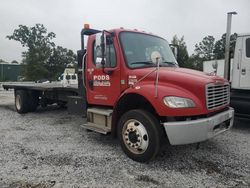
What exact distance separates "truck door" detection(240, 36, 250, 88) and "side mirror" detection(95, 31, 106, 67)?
160 inches

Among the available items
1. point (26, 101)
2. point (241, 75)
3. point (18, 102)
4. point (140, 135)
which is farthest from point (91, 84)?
point (18, 102)

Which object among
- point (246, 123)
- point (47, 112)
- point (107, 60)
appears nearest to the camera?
point (107, 60)

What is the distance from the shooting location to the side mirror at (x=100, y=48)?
16.3 feet

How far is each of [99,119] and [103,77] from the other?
896mm

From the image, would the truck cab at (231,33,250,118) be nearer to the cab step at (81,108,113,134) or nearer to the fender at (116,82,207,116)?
the fender at (116,82,207,116)

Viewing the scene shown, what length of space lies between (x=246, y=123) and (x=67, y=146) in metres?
5.52

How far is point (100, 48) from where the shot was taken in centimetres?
521

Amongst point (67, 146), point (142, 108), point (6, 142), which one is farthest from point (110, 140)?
point (6, 142)

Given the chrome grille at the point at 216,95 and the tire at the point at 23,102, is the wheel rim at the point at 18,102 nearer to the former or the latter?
the tire at the point at 23,102

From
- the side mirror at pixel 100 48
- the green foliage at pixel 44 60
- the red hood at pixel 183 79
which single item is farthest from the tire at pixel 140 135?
the green foliage at pixel 44 60

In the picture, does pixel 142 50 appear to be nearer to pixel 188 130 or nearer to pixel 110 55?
pixel 110 55

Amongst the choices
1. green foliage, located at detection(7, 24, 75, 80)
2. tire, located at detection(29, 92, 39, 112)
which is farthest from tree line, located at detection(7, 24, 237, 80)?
tire, located at detection(29, 92, 39, 112)

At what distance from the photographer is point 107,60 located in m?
5.30

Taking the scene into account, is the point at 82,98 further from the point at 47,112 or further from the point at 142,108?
the point at 47,112
